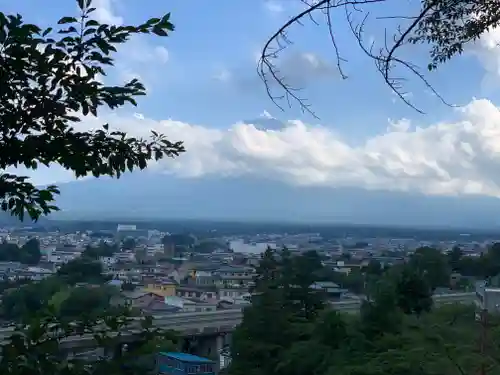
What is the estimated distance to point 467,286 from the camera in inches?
720

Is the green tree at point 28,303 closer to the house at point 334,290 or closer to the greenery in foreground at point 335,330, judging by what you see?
the greenery in foreground at point 335,330

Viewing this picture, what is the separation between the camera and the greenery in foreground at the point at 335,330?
647cm

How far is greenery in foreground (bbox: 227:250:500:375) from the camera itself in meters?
6.47

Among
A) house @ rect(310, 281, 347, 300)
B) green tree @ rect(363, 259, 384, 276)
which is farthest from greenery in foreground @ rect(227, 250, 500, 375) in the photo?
green tree @ rect(363, 259, 384, 276)

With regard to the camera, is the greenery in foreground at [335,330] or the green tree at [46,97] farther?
the greenery in foreground at [335,330]

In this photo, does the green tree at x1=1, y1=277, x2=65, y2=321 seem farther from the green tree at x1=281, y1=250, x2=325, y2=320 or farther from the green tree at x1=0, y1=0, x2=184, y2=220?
the green tree at x1=281, y1=250, x2=325, y2=320

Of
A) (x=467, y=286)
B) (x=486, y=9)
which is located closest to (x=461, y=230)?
(x=467, y=286)

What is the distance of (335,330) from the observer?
8.60 metres

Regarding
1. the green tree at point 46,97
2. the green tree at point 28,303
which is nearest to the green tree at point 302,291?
the green tree at point 28,303

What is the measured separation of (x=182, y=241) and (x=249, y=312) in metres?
24.3

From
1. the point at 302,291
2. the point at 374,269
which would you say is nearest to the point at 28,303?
the point at 302,291

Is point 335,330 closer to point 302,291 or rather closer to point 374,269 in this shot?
point 302,291

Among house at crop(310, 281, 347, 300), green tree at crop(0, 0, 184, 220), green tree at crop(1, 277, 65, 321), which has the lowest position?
house at crop(310, 281, 347, 300)

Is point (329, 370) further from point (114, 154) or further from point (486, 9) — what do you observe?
point (114, 154)
